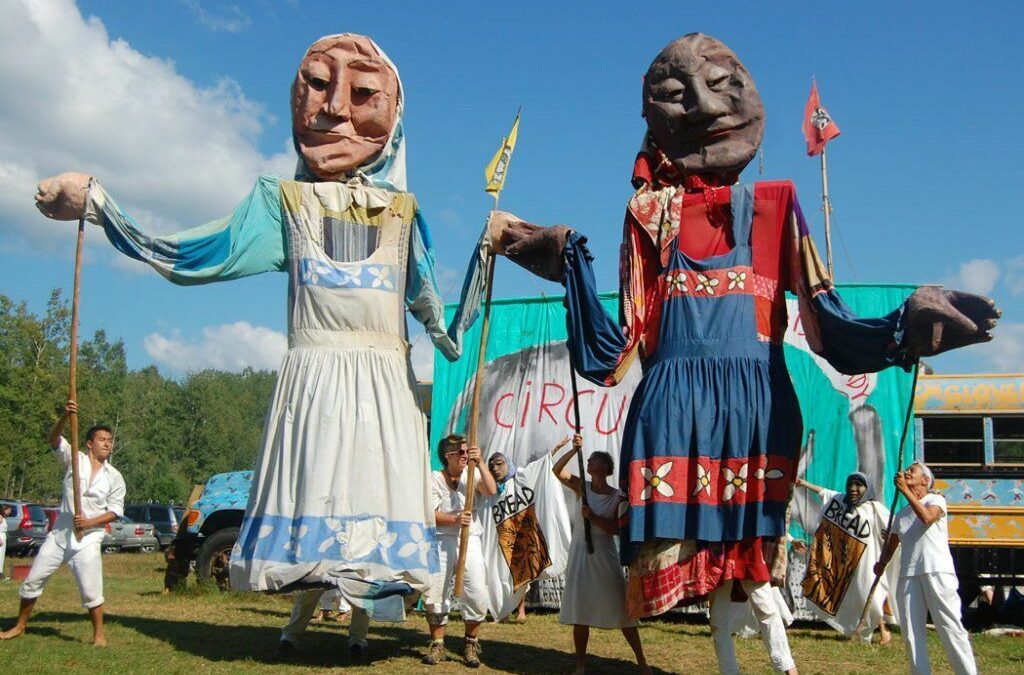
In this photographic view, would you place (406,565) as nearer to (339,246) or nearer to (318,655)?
(318,655)

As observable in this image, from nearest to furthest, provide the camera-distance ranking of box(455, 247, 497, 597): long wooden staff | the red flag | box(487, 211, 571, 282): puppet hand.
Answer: box(487, 211, 571, 282): puppet hand < box(455, 247, 497, 597): long wooden staff < the red flag

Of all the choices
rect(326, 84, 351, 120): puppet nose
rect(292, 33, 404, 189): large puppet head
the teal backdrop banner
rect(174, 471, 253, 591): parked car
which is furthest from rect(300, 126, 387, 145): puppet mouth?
rect(174, 471, 253, 591): parked car

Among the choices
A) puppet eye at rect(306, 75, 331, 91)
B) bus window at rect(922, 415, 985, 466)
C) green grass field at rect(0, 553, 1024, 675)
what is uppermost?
puppet eye at rect(306, 75, 331, 91)

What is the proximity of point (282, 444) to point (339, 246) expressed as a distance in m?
1.36

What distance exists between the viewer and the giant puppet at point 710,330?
17.2 feet

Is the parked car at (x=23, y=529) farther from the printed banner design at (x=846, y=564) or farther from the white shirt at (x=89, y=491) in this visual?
the printed banner design at (x=846, y=564)

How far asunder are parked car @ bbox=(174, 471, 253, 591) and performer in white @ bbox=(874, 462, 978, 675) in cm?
755

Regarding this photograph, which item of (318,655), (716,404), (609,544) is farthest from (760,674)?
(318,655)

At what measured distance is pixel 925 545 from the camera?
625 cm

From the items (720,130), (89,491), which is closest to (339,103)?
(720,130)

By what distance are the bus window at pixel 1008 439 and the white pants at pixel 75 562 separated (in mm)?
9324

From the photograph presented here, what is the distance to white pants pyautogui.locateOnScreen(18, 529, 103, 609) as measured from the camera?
6688 mm

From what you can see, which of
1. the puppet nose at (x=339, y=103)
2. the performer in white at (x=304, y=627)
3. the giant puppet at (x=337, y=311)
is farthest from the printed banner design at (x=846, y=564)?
the puppet nose at (x=339, y=103)

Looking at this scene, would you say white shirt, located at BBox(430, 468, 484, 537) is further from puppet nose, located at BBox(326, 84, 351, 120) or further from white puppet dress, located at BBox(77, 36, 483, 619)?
puppet nose, located at BBox(326, 84, 351, 120)
